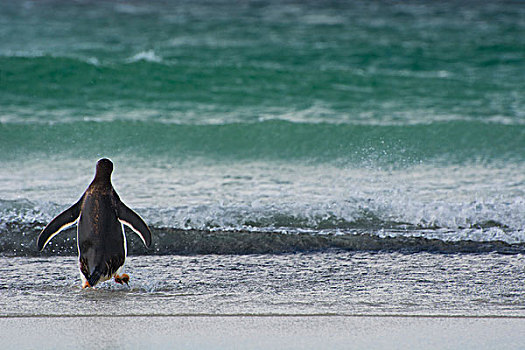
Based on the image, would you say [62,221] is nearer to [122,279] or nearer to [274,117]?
[122,279]

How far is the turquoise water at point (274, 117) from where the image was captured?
4.82 m

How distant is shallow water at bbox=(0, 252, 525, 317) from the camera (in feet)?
9.68

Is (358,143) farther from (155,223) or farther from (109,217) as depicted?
(109,217)

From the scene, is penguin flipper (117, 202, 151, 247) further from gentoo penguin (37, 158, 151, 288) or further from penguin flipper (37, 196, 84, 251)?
penguin flipper (37, 196, 84, 251)

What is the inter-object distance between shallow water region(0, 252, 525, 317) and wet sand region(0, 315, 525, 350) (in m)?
0.12

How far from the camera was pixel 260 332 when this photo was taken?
8.49ft

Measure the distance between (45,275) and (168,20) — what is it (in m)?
12.8

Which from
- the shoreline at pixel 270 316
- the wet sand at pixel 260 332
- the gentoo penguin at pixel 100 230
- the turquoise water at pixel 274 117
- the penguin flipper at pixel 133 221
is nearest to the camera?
the wet sand at pixel 260 332

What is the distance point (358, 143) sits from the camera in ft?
28.2

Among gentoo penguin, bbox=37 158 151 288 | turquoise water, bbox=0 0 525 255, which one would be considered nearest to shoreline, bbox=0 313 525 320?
gentoo penguin, bbox=37 158 151 288

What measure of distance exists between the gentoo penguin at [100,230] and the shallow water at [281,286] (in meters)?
0.08

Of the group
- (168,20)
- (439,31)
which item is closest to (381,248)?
(439,31)

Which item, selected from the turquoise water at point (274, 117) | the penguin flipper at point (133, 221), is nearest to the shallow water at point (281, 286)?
the penguin flipper at point (133, 221)

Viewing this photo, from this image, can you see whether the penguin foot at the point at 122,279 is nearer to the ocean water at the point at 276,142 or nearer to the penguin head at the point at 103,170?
the ocean water at the point at 276,142
